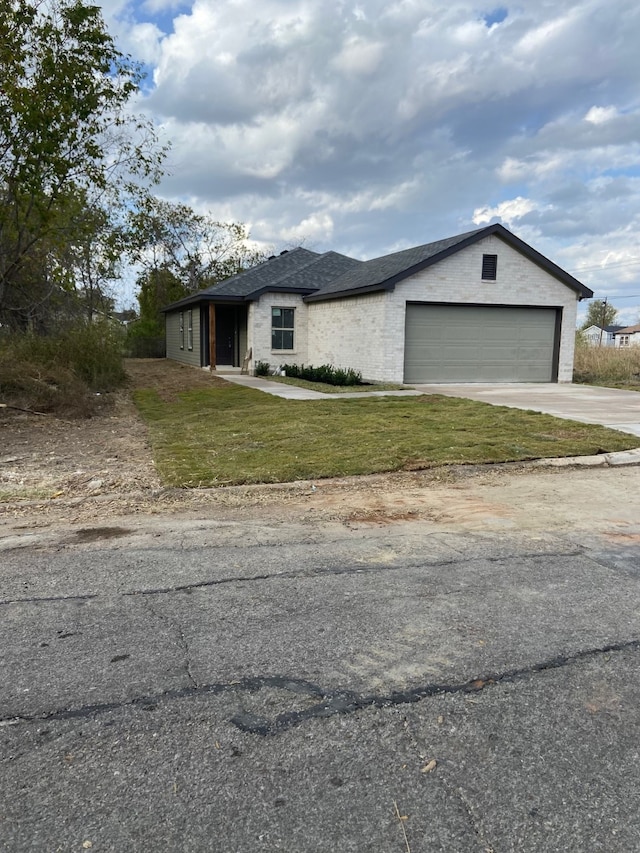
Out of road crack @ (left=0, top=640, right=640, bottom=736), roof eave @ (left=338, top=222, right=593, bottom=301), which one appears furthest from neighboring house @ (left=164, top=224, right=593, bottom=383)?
road crack @ (left=0, top=640, right=640, bottom=736)

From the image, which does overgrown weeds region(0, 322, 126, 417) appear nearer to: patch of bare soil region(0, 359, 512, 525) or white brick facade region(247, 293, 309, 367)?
patch of bare soil region(0, 359, 512, 525)

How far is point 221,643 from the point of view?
3.13 meters

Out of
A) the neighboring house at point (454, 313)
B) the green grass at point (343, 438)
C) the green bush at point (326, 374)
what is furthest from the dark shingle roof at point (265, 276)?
the green grass at point (343, 438)

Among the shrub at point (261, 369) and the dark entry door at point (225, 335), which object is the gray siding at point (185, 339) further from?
the shrub at point (261, 369)

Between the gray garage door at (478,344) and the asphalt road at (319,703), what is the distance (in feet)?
48.4

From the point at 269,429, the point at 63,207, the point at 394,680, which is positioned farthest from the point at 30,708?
the point at 63,207

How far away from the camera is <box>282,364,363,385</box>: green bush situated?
18.7 meters

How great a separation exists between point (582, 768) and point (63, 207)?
12972 mm

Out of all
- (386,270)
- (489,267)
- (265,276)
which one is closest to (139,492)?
(386,270)

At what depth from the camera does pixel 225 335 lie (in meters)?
27.2

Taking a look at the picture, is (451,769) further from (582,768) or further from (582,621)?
(582,621)

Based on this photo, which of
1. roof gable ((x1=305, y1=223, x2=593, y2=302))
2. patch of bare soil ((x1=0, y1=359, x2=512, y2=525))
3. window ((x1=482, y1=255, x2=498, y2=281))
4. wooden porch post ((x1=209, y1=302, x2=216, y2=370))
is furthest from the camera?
wooden porch post ((x1=209, y1=302, x2=216, y2=370))

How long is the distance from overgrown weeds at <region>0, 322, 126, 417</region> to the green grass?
1535 millimetres

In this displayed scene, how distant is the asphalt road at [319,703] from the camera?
2.00m
